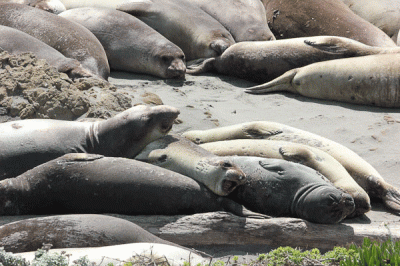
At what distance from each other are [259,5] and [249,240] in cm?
568

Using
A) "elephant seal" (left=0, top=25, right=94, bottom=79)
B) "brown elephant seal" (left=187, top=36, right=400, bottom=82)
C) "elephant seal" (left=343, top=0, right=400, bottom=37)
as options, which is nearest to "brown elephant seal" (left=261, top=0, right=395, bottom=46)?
"elephant seal" (left=343, top=0, right=400, bottom=37)

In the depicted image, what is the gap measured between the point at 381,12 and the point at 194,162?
5.68 m

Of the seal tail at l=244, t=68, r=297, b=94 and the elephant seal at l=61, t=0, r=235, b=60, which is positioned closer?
the seal tail at l=244, t=68, r=297, b=94

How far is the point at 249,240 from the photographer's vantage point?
4.41m

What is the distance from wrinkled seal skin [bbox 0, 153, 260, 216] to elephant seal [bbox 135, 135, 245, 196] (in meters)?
0.12

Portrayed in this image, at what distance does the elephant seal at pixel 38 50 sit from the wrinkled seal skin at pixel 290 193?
2478 millimetres

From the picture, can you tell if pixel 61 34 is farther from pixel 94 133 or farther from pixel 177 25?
pixel 94 133

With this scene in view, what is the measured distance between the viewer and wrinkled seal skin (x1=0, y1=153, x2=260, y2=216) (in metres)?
4.41

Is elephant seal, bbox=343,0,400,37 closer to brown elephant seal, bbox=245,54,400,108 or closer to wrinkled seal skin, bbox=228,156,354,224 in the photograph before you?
brown elephant seal, bbox=245,54,400,108

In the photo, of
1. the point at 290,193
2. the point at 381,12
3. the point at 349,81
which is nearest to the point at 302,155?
the point at 290,193

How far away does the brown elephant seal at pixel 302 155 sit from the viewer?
4.82 metres

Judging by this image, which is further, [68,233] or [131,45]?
[131,45]

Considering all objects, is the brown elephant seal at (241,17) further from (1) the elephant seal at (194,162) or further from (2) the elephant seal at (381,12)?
(1) the elephant seal at (194,162)

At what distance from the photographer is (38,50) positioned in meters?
6.68
